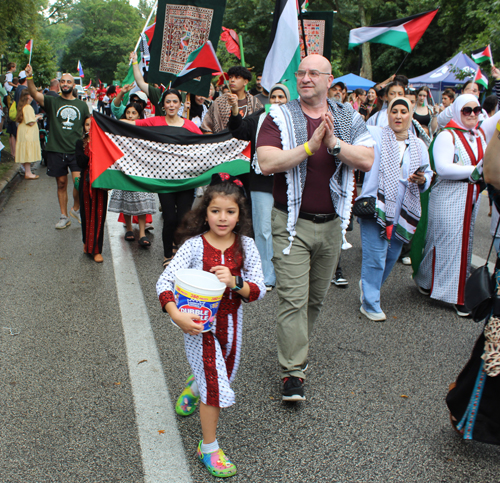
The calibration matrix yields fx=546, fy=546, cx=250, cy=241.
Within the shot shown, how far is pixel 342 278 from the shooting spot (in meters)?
6.04

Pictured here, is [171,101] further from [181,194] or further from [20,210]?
[20,210]

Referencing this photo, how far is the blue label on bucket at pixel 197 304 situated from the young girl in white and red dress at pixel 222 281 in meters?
0.03

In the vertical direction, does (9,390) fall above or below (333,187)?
below

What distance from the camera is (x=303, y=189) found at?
11.5 feet

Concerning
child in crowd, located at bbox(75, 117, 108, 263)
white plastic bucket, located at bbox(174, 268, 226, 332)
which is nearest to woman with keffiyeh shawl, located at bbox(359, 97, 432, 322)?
white plastic bucket, located at bbox(174, 268, 226, 332)

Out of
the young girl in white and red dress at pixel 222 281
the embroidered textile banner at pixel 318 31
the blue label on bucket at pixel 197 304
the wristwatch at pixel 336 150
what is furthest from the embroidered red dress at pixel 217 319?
the embroidered textile banner at pixel 318 31

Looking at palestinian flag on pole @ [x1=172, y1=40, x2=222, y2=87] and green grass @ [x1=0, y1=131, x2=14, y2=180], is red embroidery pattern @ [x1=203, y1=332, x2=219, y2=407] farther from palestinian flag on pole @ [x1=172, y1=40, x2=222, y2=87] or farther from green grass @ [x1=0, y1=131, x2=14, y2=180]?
green grass @ [x1=0, y1=131, x2=14, y2=180]

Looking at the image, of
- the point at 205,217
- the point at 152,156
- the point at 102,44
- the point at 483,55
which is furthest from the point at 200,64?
the point at 102,44

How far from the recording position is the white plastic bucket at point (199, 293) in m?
2.55

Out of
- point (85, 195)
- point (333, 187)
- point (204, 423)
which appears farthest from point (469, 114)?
point (85, 195)

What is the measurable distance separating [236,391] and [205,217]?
1298 mm

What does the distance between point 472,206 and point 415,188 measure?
620 millimetres

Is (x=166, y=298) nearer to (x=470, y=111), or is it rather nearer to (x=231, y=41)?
(x=470, y=111)

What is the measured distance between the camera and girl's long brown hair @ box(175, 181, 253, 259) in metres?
2.96
